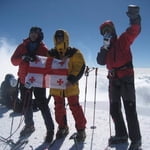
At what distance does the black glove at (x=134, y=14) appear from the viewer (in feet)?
17.1

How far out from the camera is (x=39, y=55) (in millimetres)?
6777

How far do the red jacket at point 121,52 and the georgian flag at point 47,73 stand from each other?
3.21ft

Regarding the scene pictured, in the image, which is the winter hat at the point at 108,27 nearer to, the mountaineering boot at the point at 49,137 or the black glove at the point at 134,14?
the black glove at the point at 134,14

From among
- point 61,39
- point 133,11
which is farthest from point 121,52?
point 61,39

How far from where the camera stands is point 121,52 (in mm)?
5574

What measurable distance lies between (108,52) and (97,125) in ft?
9.07

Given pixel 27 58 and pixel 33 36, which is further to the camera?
pixel 33 36

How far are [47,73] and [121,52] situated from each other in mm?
1864

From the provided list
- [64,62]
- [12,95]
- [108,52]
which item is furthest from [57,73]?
[12,95]

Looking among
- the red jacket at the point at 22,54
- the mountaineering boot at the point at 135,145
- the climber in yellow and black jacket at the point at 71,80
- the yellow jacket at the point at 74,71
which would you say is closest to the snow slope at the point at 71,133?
the mountaineering boot at the point at 135,145

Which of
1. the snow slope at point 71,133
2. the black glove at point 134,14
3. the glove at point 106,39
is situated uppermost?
the black glove at point 134,14

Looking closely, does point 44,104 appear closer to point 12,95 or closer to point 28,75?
point 28,75

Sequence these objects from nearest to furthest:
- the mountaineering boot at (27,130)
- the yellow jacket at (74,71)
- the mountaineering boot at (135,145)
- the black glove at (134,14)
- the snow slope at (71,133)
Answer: the black glove at (134,14) → the mountaineering boot at (135,145) → the snow slope at (71,133) → the yellow jacket at (74,71) → the mountaineering boot at (27,130)

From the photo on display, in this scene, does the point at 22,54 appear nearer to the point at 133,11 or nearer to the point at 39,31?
the point at 39,31
